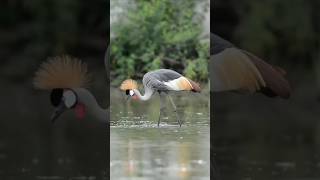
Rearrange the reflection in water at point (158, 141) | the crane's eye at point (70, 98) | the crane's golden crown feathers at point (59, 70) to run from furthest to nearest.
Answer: the crane's eye at point (70, 98)
the crane's golden crown feathers at point (59, 70)
the reflection in water at point (158, 141)

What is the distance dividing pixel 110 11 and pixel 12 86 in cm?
72

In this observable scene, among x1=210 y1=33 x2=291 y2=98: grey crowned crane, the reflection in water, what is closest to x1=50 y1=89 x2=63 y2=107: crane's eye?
the reflection in water

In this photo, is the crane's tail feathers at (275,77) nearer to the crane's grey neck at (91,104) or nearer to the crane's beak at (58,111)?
the crane's grey neck at (91,104)

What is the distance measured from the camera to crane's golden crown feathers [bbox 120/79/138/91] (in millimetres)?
4275

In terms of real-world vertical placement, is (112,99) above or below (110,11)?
below

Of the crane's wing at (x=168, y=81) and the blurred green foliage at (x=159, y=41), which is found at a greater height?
the blurred green foliage at (x=159, y=41)

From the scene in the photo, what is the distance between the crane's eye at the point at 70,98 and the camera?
4.29 meters

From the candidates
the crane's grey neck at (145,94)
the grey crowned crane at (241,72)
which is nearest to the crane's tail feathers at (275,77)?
the grey crowned crane at (241,72)

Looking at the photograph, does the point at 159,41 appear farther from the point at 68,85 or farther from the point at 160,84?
the point at 68,85

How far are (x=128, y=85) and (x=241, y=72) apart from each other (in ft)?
2.26

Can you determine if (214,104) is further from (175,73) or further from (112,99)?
(112,99)

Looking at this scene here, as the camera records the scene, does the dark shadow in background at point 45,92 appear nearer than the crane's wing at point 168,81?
Yes

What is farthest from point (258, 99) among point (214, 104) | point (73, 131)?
point (73, 131)

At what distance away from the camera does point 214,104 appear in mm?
4215
